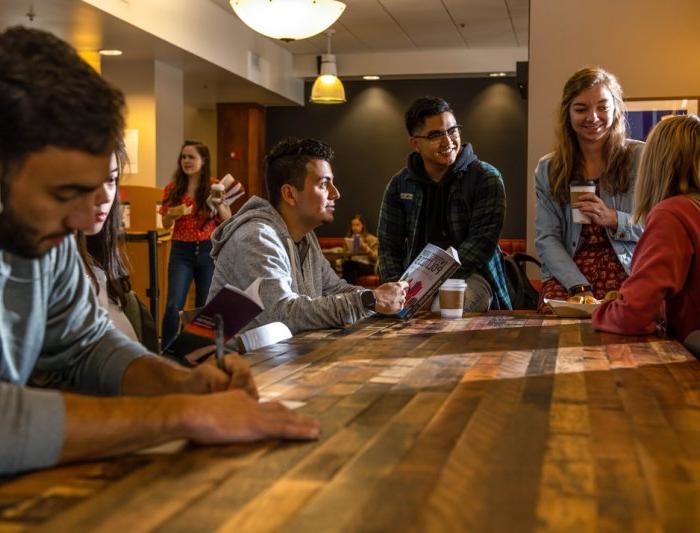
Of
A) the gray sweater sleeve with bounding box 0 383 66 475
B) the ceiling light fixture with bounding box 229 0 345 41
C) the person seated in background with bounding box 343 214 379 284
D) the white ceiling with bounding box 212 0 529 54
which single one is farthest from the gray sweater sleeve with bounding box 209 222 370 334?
the person seated in background with bounding box 343 214 379 284

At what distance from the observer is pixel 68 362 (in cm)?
160

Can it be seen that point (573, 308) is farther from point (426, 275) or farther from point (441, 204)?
point (441, 204)

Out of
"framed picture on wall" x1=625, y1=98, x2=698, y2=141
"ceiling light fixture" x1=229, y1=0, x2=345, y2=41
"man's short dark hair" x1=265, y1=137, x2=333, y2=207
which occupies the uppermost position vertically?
Answer: "ceiling light fixture" x1=229, y1=0, x2=345, y2=41

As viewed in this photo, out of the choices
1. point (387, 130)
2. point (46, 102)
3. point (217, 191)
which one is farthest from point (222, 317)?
point (387, 130)

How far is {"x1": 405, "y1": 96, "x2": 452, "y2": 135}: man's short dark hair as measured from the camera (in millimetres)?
4008

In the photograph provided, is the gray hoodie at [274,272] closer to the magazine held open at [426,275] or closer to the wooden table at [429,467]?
the magazine held open at [426,275]

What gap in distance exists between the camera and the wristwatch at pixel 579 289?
341cm

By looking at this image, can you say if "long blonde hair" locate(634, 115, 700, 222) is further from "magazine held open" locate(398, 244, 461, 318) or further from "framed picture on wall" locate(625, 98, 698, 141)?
"framed picture on wall" locate(625, 98, 698, 141)

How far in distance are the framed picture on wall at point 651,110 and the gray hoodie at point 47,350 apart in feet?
15.1

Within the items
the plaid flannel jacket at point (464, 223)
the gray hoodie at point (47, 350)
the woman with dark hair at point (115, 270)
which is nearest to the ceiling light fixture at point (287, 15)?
the plaid flannel jacket at point (464, 223)

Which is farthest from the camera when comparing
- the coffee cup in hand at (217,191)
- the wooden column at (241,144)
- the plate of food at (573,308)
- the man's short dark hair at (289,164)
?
the wooden column at (241,144)

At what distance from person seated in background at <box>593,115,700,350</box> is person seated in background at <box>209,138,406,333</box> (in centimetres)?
71

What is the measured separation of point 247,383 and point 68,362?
0.36 m

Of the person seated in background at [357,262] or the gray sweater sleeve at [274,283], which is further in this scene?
the person seated in background at [357,262]
